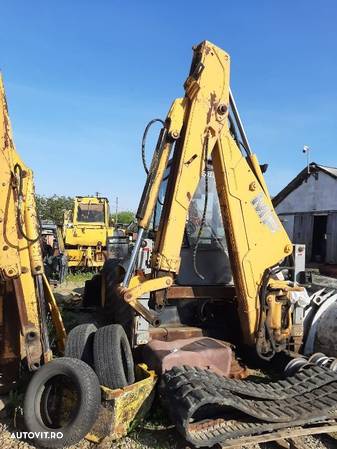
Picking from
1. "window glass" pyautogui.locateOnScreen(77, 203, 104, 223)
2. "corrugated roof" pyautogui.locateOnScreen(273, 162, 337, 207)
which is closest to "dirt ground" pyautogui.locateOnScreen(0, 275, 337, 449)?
"window glass" pyautogui.locateOnScreen(77, 203, 104, 223)

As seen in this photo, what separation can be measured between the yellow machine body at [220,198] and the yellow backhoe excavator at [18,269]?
87 centimetres

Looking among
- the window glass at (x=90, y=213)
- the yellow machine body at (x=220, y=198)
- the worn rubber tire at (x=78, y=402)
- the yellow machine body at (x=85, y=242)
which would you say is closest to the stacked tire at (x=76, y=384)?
the worn rubber tire at (x=78, y=402)

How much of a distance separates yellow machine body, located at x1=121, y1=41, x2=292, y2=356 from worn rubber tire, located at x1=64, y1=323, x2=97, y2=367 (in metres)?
0.60

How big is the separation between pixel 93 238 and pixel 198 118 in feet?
43.1

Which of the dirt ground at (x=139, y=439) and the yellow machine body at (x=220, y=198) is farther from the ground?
the yellow machine body at (x=220, y=198)

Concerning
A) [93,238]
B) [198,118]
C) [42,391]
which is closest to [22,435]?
[42,391]

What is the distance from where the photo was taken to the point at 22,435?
372 cm

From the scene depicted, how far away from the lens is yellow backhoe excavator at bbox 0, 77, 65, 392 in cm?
411

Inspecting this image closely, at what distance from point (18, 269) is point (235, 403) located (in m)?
2.20

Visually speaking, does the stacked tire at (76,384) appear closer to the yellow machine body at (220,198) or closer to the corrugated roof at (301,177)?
the yellow machine body at (220,198)

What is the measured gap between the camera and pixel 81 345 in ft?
14.5

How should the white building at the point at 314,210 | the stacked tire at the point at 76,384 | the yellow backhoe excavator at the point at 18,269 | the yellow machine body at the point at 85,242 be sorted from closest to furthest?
the stacked tire at the point at 76,384 < the yellow backhoe excavator at the point at 18,269 < the yellow machine body at the point at 85,242 < the white building at the point at 314,210

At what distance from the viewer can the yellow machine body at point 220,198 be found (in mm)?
4590

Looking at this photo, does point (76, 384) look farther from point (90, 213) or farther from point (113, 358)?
point (90, 213)
